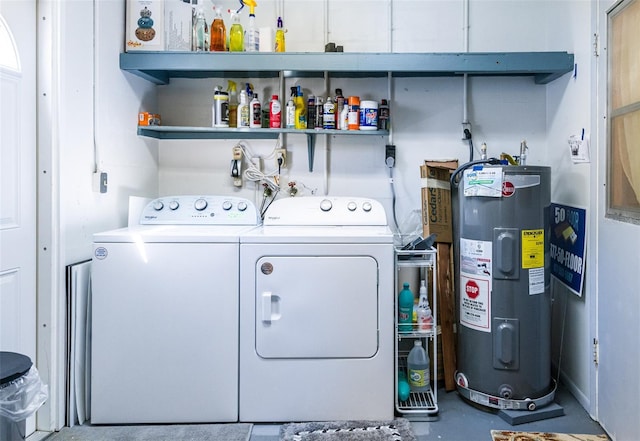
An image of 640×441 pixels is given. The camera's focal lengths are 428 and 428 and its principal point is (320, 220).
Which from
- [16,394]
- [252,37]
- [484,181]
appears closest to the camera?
[16,394]

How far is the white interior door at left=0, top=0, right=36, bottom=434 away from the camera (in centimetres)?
173

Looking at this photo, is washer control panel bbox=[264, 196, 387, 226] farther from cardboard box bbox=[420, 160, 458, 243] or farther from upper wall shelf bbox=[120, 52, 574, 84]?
upper wall shelf bbox=[120, 52, 574, 84]

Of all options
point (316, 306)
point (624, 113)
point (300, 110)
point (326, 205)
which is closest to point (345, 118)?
point (300, 110)

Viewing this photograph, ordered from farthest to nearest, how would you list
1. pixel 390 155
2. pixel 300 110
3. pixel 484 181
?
pixel 390 155, pixel 300 110, pixel 484 181

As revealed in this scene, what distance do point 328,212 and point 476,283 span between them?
2.78ft

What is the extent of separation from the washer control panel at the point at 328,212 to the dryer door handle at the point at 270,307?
0.52 m

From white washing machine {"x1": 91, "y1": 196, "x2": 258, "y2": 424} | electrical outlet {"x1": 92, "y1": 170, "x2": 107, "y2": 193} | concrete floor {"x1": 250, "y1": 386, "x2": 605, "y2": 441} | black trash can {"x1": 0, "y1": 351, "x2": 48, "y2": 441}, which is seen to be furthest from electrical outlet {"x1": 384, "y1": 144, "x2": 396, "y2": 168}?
black trash can {"x1": 0, "y1": 351, "x2": 48, "y2": 441}

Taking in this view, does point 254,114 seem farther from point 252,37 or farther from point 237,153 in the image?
point 252,37

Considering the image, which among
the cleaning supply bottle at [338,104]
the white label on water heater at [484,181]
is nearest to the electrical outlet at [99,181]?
the cleaning supply bottle at [338,104]

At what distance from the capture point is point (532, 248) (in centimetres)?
203

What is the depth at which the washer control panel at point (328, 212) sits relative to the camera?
7.70 ft

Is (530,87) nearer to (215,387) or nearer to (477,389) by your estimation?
(477,389)

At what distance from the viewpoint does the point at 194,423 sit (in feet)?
6.49

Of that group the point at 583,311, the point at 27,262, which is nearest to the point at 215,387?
the point at 27,262
